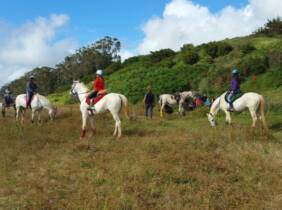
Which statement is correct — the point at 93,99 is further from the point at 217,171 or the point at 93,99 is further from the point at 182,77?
the point at 182,77

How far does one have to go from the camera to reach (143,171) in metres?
12.1

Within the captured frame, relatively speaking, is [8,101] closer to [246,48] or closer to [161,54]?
[246,48]

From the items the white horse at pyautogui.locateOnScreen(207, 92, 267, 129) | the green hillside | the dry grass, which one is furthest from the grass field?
the green hillside

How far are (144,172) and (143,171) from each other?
5 centimetres

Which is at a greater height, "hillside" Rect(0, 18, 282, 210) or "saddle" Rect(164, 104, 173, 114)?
"saddle" Rect(164, 104, 173, 114)

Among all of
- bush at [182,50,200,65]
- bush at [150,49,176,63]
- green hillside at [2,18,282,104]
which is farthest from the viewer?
bush at [150,49,176,63]

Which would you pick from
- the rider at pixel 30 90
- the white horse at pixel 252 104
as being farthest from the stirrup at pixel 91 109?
the rider at pixel 30 90

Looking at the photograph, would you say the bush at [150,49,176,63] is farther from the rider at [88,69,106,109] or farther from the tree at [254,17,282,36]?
the rider at [88,69,106,109]

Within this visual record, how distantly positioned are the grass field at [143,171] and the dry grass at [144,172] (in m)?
0.02

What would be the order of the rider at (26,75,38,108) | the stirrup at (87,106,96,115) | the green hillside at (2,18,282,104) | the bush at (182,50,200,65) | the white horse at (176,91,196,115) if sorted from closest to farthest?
the stirrup at (87,106,96,115), the rider at (26,75,38,108), the white horse at (176,91,196,115), the green hillside at (2,18,282,104), the bush at (182,50,200,65)

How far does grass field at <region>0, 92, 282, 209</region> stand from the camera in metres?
10.1

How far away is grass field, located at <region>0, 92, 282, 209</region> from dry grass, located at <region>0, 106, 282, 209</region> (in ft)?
0.07

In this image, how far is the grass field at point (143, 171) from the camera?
10.1m

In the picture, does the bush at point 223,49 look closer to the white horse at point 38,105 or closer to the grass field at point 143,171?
the white horse at point 38,105
